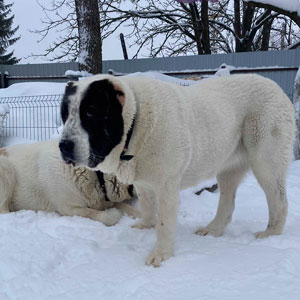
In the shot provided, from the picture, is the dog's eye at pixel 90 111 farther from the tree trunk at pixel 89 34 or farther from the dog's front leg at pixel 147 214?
the tree trunk at pixel 89 34

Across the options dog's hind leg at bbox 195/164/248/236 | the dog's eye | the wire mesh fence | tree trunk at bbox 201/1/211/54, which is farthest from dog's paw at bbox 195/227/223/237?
tree trunk at bbox 201/1/211/54

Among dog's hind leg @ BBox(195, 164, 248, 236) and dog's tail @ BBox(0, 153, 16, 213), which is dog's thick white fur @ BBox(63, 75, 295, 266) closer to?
dog's hind leg @ BBox(195, 164, 248, 236)

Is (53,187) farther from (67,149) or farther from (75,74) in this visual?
(75,74)

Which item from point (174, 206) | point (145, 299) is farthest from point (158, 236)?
point (145, 299)

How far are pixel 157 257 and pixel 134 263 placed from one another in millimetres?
169

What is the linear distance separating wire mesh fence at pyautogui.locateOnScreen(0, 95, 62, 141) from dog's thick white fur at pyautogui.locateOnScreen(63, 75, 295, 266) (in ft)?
19.0

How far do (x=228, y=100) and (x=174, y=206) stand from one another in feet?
3.44

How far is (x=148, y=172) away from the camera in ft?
8.52

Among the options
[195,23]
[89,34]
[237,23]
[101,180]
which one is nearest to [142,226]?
[101,180]

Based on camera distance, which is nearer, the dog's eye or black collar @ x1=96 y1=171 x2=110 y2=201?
the dog's eye

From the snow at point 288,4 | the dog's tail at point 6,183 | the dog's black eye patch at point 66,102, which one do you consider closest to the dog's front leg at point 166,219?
the dog's black eye patch at point 66,102

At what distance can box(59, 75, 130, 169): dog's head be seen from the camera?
2262mm

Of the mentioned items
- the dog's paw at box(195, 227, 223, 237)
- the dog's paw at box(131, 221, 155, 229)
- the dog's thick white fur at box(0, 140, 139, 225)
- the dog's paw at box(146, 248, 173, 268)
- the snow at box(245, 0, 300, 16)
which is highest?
the snow at box(245, 0, 300, 16)

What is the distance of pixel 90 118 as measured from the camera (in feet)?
7.43
